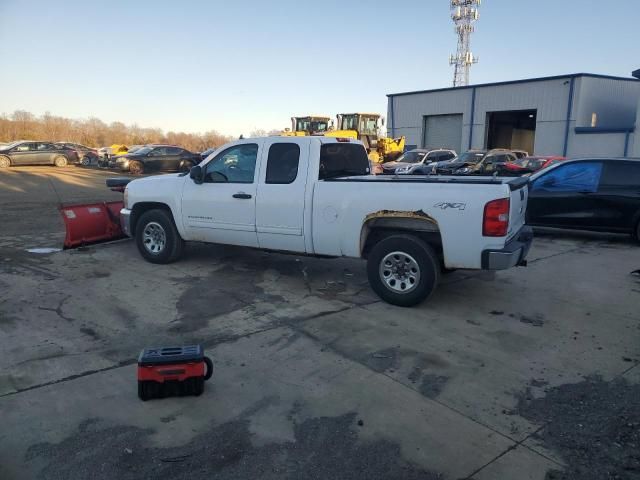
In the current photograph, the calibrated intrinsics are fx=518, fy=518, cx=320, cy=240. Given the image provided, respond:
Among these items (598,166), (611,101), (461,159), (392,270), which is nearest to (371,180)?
(392,270)

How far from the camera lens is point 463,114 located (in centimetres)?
3738

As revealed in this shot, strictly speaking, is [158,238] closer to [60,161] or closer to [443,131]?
[60,161]

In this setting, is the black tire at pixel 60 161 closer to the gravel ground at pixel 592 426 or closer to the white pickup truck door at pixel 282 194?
the white pickup truck door at pixel 282 194

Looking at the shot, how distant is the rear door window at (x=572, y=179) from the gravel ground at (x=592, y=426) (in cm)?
678

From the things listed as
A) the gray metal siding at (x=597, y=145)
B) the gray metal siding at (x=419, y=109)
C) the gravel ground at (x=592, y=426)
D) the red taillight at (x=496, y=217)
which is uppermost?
the gray metal siding at (x=419, y=109)

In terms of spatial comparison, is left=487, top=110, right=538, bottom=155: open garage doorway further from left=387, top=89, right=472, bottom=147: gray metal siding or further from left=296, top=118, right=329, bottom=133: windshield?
left=296, top=118, right=329, bottom=133: windshield

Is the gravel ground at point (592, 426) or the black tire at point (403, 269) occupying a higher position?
the black tire at point (403, 269)

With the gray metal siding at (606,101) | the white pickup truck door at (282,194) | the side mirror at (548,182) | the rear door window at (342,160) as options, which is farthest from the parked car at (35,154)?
the gray metal siding at (606,101)

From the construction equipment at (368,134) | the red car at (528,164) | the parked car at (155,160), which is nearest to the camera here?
the red car at (528,164)

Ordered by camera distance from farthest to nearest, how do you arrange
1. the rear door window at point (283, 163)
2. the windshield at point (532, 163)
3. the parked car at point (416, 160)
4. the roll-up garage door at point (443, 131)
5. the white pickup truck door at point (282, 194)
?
the roll-up garage door at point (443, 131) → the parked car at point (416, 160) → the windshield at point (532, 163) → the rear door window at point (283, 163) → the white pickup truck door at point (282, 194)

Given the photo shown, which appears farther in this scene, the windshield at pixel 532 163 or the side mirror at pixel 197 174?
the windshield at pixel 532 163

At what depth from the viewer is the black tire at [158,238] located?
7.67 m

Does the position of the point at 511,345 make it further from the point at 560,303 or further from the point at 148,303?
the point at 148,303

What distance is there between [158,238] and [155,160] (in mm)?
19772
